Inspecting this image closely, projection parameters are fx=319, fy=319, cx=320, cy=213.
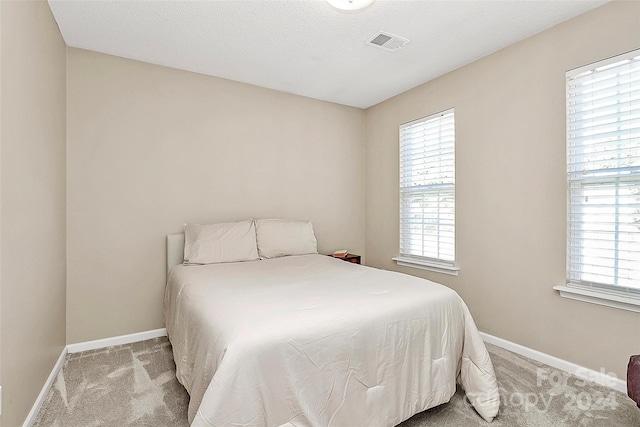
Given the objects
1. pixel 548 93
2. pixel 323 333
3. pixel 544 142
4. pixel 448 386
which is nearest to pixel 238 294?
pixel 323 333

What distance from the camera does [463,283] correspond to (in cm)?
311

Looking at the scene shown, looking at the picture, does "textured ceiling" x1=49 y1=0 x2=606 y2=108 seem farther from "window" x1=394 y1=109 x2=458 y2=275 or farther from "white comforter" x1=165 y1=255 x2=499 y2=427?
"white comforter" x1=165 y1=255 x2=499 y2=427

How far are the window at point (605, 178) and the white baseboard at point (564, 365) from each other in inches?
20.6

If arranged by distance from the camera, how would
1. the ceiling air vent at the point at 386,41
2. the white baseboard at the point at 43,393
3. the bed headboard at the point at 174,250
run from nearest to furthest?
the white baseboard at the point at 43,393, the ceiling air vent at the point at 386,41, the bed headboard at the point at 174,250

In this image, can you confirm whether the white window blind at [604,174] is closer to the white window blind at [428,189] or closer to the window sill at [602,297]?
the window sill at [602,297]

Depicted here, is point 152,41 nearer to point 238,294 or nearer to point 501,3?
point 238,294

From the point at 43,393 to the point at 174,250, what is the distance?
1357 millimetres

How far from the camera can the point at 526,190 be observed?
260 cm

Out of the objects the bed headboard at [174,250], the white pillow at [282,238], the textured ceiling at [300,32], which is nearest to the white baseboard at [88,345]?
the bed headboard at [174,250]

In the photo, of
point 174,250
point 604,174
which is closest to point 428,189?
point 604,174

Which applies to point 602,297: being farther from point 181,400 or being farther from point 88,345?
point 88,345

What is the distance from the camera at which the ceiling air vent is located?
2.53m

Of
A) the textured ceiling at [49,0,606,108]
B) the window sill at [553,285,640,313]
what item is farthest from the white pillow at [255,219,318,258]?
the window sill at [553,285,640,313]

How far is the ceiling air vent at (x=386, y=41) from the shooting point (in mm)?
2529
